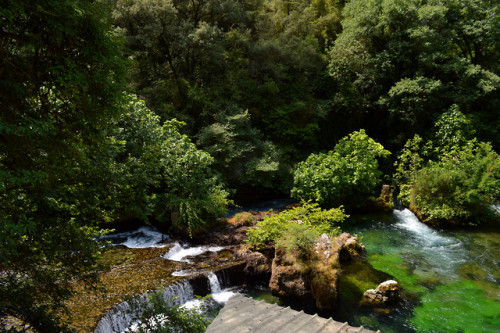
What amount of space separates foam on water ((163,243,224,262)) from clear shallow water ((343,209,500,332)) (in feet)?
16.9

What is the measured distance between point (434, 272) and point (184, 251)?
843 centimetres

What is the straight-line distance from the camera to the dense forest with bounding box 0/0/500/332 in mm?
4219

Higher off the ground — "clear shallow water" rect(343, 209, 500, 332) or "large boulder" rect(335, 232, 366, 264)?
"large boulder" rect(335, 232, 366, 264)

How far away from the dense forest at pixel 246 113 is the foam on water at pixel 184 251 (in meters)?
0.74

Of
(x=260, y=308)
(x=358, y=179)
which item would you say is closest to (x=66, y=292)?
(x=260, y=308)

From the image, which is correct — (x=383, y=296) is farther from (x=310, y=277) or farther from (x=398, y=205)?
(x=398, y=205)

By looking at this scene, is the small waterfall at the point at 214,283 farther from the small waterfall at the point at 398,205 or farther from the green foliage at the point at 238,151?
the small waterfall at the point at 398,205

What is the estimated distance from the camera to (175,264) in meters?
9.47

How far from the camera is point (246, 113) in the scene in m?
16.0

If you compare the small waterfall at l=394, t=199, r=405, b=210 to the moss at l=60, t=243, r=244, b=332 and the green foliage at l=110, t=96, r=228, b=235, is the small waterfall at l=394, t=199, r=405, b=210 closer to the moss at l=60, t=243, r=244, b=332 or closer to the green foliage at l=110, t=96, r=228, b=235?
the green foliage at l=110, t=96, r=228, b=235

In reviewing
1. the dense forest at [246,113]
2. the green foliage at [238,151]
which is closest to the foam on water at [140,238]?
the dense forest at [246,113]

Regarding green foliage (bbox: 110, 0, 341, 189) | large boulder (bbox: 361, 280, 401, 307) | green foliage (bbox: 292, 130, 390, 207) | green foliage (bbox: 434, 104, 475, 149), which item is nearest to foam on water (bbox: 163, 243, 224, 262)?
large boulder (bbox: 361, 280, 401, 307)

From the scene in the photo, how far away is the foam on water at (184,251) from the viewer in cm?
1018

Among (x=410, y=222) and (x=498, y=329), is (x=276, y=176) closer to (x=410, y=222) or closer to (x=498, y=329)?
(x=410, y=222)
